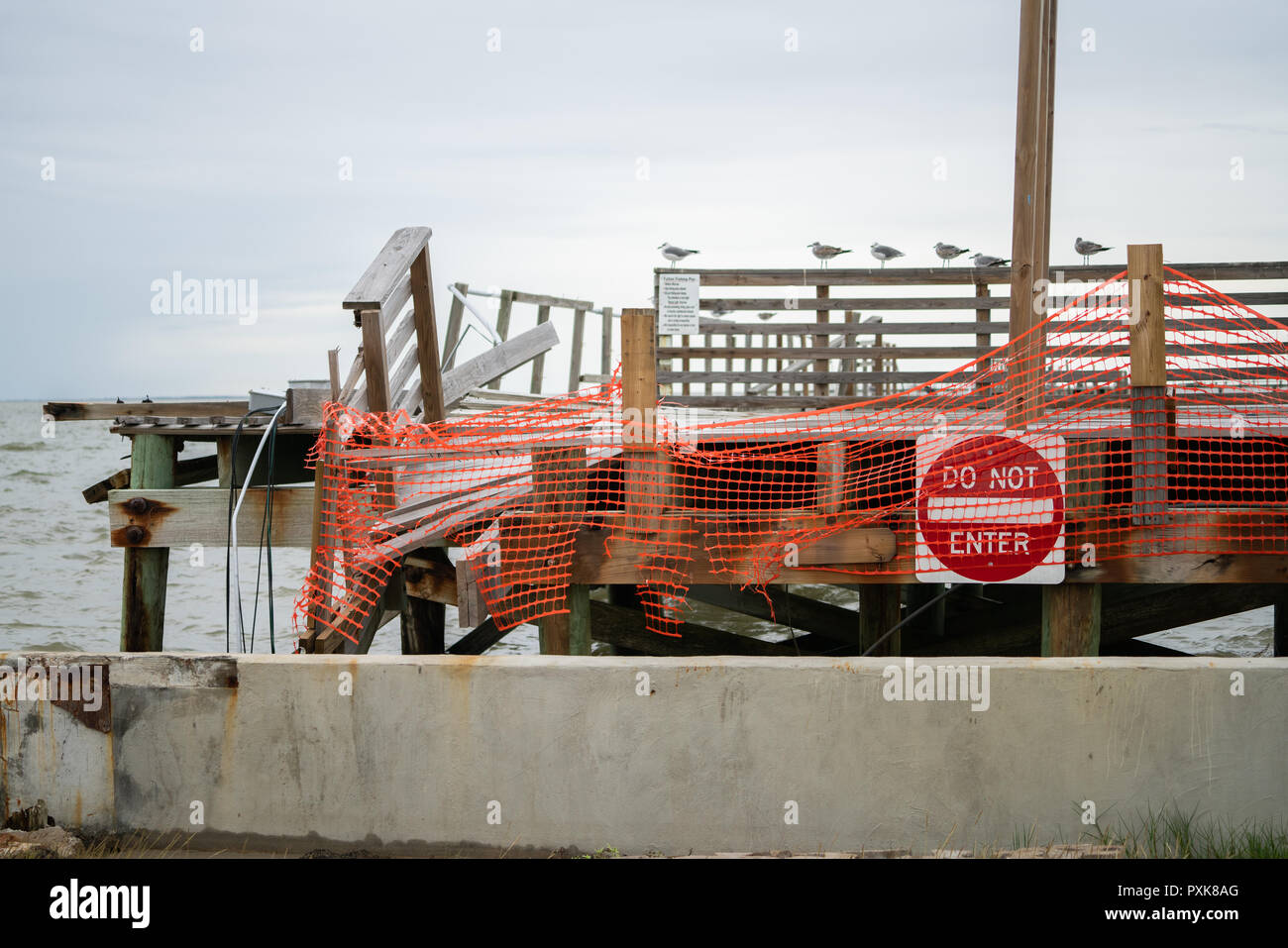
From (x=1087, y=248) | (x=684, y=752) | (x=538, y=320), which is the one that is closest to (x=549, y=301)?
(x=538, y=320)

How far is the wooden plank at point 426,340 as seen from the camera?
7859 mm

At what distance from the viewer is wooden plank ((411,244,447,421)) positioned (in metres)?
7.86

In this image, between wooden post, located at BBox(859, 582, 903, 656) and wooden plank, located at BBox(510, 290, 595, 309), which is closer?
wooden post, located at BBox(859, 582, 903, 656)

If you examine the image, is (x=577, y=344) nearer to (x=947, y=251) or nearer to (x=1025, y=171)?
(x=947, y=251)

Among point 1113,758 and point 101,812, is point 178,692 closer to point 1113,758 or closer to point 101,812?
point 101,812

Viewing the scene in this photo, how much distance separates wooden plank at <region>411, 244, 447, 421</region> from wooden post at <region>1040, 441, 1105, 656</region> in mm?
4215

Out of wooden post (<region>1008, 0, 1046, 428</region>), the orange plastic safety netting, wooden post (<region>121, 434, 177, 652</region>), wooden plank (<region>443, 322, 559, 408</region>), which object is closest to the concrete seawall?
the orange plastic safety netting

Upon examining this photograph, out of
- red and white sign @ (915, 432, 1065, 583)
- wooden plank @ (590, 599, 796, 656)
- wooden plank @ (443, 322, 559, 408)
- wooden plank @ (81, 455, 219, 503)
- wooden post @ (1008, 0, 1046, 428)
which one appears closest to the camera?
red and white sign @ (915, 432, 1065, 583)

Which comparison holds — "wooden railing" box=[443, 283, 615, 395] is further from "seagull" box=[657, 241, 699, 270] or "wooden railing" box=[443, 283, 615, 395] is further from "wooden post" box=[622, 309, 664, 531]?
"wooden post" box=[622, 309, 664, 531]

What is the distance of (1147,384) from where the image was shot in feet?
21.5

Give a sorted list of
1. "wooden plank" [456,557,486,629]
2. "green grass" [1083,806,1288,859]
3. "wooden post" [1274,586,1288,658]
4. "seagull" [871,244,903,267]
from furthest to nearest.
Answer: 1. "seagull" [871,244,903,267]
2. "wooden post" [1274,586,1288,658]
3. "wooden plank" [456,557,486,629]
4. "green grass" [1083,806,1288,859]

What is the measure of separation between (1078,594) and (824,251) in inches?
429

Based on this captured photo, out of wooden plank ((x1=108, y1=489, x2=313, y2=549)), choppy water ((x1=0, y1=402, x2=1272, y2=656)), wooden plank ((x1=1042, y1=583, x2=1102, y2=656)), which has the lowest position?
choppy water ((x1=0, y1=402, x2=1272, y2=656))
